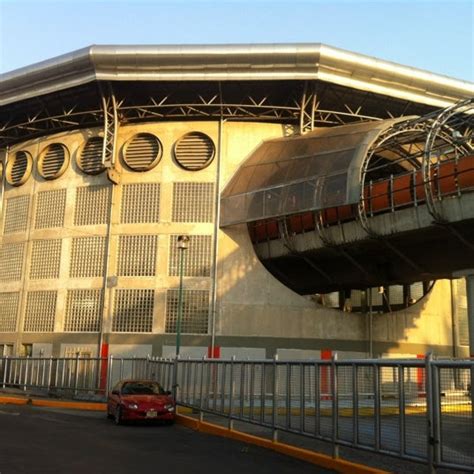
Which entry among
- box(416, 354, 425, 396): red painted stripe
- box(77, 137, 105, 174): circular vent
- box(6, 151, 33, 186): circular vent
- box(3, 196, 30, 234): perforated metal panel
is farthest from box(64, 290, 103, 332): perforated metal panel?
box(416, 354, 425, 396): red painted stripe

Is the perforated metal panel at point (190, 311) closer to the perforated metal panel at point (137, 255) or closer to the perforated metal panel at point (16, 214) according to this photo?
the perforated metal panel at point (137, 255)

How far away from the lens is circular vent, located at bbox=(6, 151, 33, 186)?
3734cm

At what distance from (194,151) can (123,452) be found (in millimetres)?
24379

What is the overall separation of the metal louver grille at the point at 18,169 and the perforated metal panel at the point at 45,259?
4.63 meters

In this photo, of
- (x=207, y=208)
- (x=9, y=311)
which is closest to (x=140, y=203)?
(x=207, y=208)

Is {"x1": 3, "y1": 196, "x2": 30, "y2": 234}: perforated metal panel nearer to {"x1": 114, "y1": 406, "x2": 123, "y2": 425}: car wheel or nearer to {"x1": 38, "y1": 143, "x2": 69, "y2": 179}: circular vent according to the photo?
{"x1": 38, "y1": 143, "x2": 69, "y2": 179}: circular vent

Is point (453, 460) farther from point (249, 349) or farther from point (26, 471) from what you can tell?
point (249, 349)

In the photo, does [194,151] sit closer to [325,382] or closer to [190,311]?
[190,311]

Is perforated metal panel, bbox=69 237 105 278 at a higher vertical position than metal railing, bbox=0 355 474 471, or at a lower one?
higher

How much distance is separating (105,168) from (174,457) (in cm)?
2535

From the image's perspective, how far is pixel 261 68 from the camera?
31609 millimetres

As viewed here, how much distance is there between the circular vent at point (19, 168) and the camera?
1470 inches

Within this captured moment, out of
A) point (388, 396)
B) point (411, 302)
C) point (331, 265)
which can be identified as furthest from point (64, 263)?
point (388, 396)

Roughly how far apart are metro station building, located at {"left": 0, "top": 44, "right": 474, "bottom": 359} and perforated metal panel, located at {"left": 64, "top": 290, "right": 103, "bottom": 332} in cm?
9
